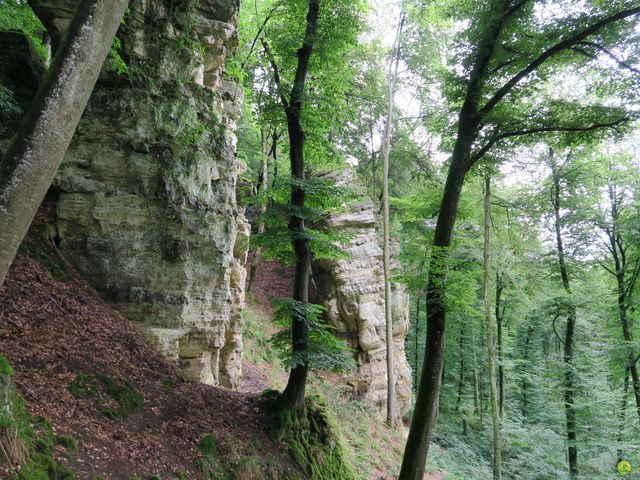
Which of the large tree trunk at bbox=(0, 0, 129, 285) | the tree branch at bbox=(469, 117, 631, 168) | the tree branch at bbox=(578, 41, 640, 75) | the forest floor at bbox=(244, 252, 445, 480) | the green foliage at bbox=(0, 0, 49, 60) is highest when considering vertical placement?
the green foliage at bbox=(0, 0, 49, 60)

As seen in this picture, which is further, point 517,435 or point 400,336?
Result: point 400,336

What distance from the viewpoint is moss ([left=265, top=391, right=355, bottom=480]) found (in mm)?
7277

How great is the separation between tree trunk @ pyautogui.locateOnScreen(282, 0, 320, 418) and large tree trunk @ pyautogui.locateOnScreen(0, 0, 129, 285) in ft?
13.7

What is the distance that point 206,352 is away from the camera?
27.7 ft

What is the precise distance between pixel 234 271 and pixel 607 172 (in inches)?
508

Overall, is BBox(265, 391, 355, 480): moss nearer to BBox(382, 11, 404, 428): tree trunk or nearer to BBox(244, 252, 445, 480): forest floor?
BBox(244, 252, 445, 480): forest floor

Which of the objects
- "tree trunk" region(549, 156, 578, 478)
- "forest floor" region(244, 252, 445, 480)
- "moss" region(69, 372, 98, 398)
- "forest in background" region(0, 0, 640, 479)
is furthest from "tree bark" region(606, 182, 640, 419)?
"moss" region(69, 372, 98, 398)

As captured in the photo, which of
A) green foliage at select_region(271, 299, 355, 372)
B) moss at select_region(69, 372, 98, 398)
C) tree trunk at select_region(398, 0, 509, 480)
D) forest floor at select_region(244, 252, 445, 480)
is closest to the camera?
moss at select_region(69, 372, 98, 398)

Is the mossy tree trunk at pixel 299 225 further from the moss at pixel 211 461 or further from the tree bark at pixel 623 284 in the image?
the tree bark at pixel 623 284

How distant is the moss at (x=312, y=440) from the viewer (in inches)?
287

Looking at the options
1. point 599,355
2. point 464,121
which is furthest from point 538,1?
point 599,355

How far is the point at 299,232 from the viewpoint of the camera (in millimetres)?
7551

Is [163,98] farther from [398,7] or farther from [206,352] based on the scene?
[398,7]

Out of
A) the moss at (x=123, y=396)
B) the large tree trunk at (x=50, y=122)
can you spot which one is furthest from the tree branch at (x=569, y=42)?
the moss at (x=123, y=396)
